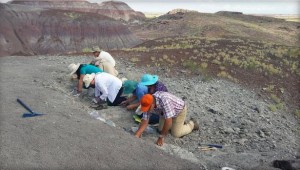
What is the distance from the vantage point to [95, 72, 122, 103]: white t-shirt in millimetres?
8656

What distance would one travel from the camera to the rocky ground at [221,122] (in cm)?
659

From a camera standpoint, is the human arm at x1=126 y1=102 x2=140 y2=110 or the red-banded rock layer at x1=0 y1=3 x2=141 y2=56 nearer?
the human arm at x1=126 y1=102 x2=140 y2=110

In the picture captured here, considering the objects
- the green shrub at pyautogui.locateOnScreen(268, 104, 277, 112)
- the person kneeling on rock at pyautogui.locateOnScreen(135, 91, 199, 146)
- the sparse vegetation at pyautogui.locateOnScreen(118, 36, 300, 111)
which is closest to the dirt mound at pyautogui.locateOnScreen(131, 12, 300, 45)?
the sparse vegetation at pyautogui.locateOnScreen(118, 36, 300, 111)

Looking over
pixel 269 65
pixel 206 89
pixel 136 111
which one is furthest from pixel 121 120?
pixel 269 65

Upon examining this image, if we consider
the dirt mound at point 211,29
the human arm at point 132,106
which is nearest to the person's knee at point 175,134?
the human arm at point 132,106

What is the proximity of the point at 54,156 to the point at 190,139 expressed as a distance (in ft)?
9.86

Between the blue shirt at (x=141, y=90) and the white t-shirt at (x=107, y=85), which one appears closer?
the blue shirt at (x=141, y=90)

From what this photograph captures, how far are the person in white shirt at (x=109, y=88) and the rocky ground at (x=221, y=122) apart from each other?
25 centimetres

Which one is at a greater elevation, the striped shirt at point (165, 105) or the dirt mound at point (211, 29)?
the striped shirt at point (165, 105)

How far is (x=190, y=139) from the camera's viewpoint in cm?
755

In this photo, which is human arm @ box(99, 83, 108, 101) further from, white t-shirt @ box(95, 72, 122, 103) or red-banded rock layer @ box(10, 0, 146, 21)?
red-banded rock layer @ box(10, 0, 146, 21)

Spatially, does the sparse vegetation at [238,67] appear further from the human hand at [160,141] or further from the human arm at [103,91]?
the human hand at [160,141]

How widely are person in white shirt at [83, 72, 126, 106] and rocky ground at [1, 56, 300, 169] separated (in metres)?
0.25

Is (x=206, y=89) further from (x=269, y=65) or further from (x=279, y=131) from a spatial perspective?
(x=269, y=65)
